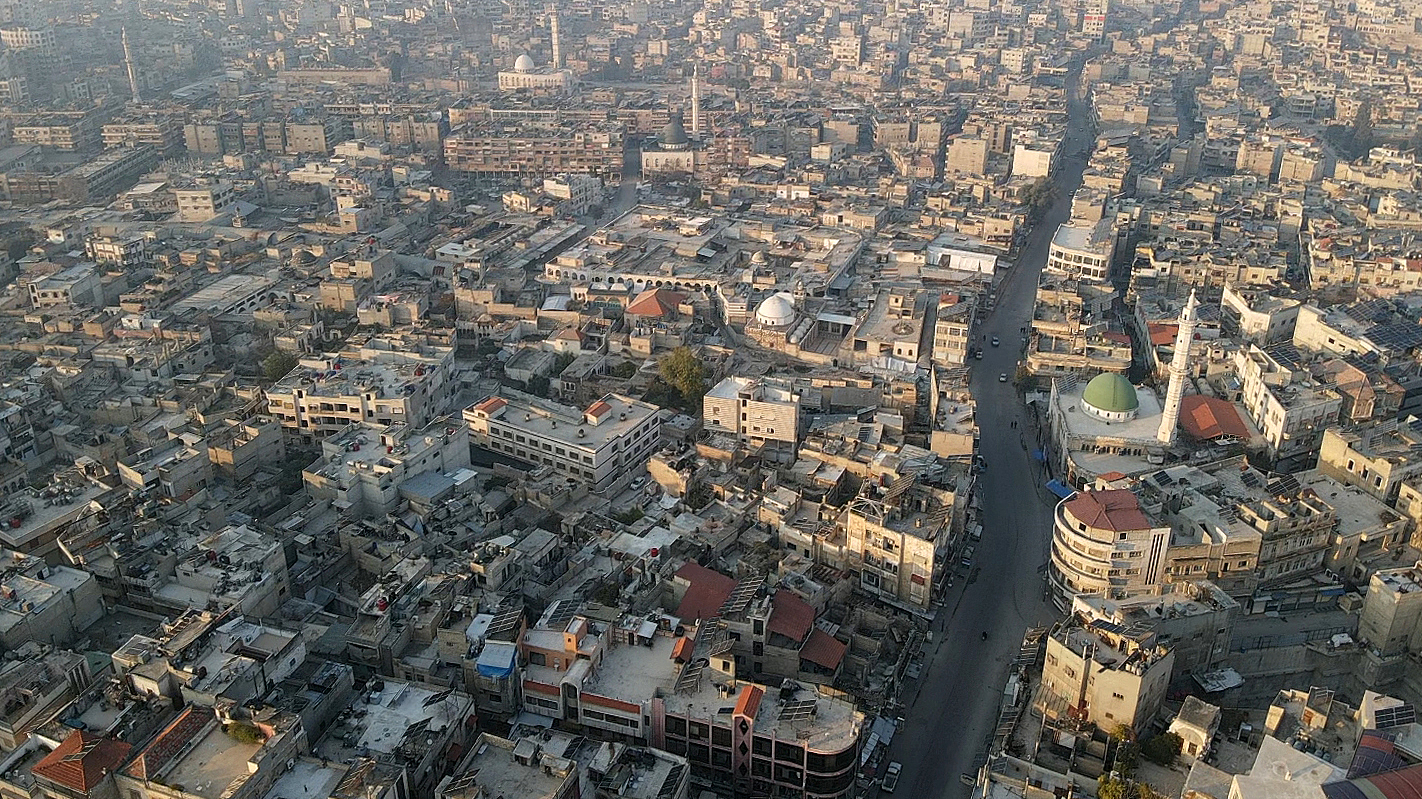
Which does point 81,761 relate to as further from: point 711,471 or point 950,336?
point 950,336

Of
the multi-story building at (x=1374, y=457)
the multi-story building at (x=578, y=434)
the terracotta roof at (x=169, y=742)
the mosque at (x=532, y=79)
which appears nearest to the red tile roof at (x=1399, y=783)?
the multi-story building at (x=1374, y=457)

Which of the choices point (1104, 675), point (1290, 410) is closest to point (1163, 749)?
point (1104, 675)

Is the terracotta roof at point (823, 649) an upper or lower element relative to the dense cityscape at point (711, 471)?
lower

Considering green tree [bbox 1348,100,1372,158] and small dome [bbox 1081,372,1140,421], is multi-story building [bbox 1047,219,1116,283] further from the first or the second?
green tree [bbox 1348,100,1372,158]

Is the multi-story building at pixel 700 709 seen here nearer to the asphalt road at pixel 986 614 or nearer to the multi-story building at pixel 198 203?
the asphalt road at pixel 986 614

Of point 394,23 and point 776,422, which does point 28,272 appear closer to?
point 776,422
